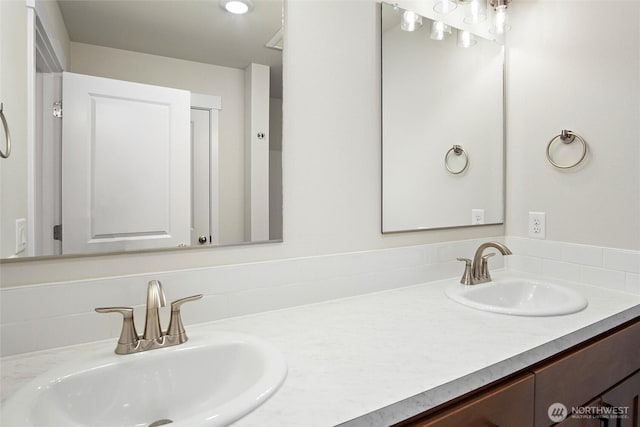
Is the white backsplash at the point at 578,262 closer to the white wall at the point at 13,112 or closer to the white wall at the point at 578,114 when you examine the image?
the white wall at the point at 578,114

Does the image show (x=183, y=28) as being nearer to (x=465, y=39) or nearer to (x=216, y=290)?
(x=216, y=290)

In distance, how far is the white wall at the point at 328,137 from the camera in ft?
3.92

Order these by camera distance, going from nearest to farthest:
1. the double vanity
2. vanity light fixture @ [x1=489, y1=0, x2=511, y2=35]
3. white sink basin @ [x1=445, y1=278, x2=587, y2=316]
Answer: the double vanity < white sink basin @ [x1=445, y1=278, x2=587, y2=316] < vanity light fixture @ [x1=489, y1=0, x2=511, y2=35]

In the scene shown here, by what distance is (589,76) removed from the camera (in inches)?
57.5

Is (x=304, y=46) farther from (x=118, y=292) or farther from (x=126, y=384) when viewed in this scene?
(x=126, y=384)

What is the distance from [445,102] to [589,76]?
549mm

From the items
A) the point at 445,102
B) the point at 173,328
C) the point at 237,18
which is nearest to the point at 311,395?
the point at 173,328

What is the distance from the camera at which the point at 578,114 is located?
1.49 m

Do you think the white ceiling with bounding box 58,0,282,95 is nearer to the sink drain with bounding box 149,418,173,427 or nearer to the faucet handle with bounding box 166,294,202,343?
the faucet handle with bounding box 166,294,202,343

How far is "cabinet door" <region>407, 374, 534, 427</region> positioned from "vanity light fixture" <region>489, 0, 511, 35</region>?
5.07 feet

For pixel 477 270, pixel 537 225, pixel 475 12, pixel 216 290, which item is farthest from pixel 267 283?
pixel 475 12

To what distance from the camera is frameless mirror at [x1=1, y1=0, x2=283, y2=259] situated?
88 cm

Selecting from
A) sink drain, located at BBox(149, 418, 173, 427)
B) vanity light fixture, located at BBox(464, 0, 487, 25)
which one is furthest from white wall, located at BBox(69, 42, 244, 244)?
vanity light fixture, located at BBox(464, 0, 487, 25)

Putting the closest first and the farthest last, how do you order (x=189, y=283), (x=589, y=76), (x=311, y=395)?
(x=311, y=395)
(x=189, y=283)
(x=589, y=76)
